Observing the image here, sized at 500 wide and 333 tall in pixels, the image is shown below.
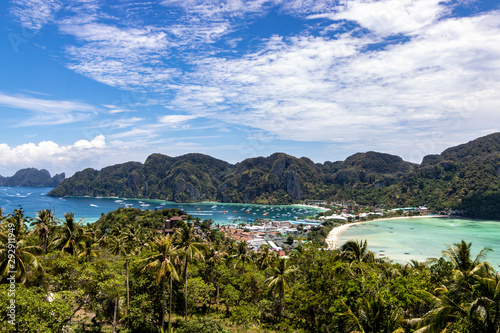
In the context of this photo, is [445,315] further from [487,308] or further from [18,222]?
[18,222]

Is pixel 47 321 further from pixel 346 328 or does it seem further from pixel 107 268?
pixel 346 328

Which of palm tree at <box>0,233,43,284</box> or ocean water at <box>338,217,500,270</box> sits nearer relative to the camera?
palm tree at <box>0,233,43,284</box>

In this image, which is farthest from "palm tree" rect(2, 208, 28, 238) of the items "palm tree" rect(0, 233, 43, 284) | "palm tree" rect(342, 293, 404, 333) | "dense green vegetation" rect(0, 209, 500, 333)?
"palm tree" rect(342, 293, 404, 333)

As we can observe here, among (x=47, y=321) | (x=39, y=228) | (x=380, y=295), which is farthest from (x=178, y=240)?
(x=39, y=228)

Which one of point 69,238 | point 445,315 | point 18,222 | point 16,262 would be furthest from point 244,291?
point 18,222

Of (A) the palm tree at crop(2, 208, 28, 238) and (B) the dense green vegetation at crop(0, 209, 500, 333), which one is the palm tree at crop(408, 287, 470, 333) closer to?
(B) the dense green vegetation at crop(0, 209, 500, 333)

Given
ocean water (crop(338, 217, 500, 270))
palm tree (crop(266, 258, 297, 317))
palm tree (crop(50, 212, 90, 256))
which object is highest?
palm tree (crop(50, 212, 90, 256))
